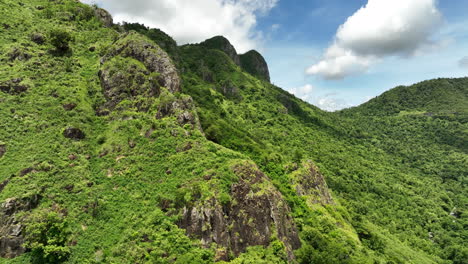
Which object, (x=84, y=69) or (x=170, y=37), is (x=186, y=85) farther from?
(x=170, y=37)

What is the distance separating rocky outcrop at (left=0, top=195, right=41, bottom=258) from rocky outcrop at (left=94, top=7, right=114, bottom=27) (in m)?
77.5

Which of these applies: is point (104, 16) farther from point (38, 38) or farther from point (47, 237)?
point (47, 237)

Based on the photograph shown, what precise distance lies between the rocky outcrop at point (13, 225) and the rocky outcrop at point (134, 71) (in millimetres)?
28029

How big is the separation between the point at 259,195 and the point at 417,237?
117361mm

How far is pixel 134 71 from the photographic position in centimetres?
6412

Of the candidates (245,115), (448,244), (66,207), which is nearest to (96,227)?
(66,207)

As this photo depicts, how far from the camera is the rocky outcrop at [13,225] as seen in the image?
32.8 m

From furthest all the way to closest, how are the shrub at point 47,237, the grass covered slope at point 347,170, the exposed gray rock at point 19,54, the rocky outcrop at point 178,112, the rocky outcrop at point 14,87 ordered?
1. the grass covered slope at point 347,170
2. the exposed gray rock at point 19,54
3. the rocky outcrop at point 178,112
4. the rocky outcrop at point 14,87
5. the shrub at point 47,237

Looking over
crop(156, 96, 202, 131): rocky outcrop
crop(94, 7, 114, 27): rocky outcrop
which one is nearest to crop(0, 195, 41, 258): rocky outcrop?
crop(156, 96, 202, 131): rocky outcrop

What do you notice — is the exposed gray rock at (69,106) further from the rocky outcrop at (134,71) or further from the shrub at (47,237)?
the shrub at (47,237)

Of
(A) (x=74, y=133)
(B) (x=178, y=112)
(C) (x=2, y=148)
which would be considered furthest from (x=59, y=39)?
(B) (x=178, y=112)

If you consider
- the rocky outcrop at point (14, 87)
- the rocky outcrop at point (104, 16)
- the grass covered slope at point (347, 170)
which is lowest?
the grass covered slope at point (347, 170)

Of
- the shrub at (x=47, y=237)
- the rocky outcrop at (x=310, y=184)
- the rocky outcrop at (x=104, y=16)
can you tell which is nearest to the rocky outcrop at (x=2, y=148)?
the shrub at (x=47, y=237)

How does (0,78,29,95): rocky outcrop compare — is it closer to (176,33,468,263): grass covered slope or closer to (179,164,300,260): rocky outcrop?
(176,33,468,263): grass covered slope
